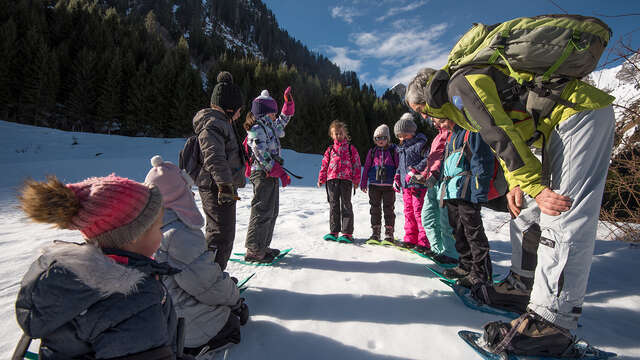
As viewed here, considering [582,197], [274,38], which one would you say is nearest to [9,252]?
[582,197]

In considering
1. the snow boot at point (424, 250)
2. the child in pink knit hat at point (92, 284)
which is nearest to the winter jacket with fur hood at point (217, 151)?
the child in pink knit hat at point (92, 284)

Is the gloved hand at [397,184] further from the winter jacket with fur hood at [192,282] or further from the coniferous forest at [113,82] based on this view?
the coniferous forest at [113,82]

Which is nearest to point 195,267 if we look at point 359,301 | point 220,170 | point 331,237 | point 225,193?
point 225,193

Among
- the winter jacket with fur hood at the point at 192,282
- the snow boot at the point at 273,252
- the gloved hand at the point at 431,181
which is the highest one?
the gloved hand at the point at 431,181

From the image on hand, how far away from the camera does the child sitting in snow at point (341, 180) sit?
3.89 m

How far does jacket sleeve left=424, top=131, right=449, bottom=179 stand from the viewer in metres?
3.04

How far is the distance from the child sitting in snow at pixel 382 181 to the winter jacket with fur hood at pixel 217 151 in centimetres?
203

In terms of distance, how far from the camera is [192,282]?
4.91 ft

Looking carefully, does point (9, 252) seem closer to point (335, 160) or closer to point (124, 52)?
point (335, 160)

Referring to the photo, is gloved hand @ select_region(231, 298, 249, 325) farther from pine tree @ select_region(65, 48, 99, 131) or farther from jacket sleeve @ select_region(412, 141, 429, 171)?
pine tree @ select_region(65, 48, 99, 131)

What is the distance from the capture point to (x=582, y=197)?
4.50ft

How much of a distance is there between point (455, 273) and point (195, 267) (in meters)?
2.36

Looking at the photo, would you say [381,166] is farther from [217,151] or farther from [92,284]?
[92,284]

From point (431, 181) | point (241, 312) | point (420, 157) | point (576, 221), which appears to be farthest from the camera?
point (420, 157)
